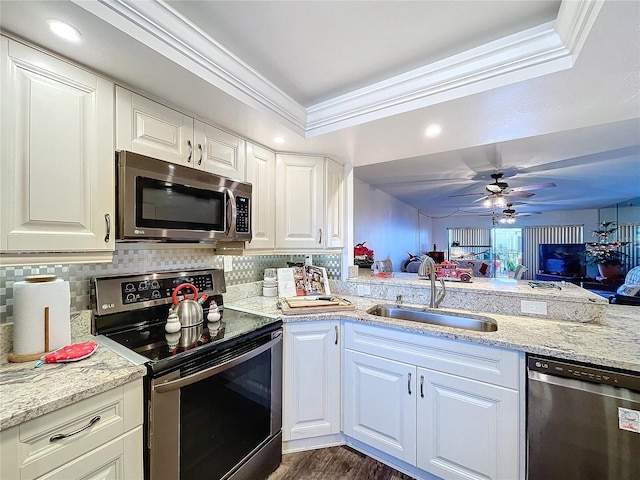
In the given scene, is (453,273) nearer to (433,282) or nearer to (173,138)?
(433,282)

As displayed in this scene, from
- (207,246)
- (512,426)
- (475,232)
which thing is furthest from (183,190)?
(475,232)

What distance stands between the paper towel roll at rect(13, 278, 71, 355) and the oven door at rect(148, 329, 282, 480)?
0.49 m

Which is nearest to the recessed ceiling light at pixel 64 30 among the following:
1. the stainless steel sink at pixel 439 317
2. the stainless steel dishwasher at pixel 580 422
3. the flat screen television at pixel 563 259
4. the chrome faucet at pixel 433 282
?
the stainless steel sink at pixel 439 317

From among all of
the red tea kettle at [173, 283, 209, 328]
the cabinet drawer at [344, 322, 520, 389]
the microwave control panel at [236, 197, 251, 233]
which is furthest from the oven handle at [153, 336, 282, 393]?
the microwave control panel at [236, 197, 251, 233]

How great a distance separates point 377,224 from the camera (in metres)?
5.05

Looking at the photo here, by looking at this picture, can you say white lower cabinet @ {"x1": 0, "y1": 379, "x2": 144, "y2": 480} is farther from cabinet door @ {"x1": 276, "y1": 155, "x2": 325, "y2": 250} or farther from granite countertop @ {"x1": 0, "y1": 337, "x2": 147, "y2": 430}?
cabinet door @ {"x1": 276, "y1": 155, "x2": 325, "y2": 250}

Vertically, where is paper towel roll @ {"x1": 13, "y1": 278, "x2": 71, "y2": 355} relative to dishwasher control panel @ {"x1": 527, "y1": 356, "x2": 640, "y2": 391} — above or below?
above

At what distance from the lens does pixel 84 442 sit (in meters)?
0.92

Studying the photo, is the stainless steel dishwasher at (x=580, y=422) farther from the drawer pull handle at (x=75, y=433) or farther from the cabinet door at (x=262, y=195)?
the drawer pull handle at (x=75, y=433)

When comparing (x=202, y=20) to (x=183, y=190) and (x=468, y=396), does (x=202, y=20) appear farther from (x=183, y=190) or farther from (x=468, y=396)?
(x=468, y=396)

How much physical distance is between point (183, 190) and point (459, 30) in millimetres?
1500

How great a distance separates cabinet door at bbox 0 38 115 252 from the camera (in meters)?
0.96

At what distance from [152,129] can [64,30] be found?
0.45 metres

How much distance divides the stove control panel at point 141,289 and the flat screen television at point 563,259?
9404 mm
